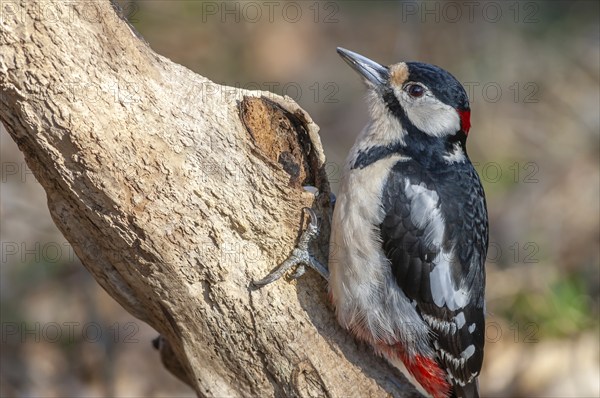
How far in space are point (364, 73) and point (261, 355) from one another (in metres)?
1.48

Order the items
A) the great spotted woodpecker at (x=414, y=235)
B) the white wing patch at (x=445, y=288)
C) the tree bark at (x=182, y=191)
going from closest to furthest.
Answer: the tree bark at (x=182, y=191) < the great spotted woodpecker at (x=414, y=235) < the white wing patch at (x=445, y=288)

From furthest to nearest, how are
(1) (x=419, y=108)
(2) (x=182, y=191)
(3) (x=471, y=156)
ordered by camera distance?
1. (3) (x=471, y=156)
2. (1) (x=419, y=108)
3. (2) (x=182, y=191)

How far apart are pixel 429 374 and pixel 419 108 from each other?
4.17 feet

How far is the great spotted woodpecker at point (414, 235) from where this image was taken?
3.43 metres

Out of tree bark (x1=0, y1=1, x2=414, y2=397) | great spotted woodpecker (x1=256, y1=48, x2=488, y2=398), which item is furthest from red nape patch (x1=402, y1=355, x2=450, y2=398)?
tree bark (x1=0, y1=1, x2=414, y2=397)

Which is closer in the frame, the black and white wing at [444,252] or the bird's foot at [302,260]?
the bird's foot at [302,260]

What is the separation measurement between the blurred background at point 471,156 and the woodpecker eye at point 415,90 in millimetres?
2363

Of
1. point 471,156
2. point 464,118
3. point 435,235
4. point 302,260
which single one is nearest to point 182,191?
point 302,260

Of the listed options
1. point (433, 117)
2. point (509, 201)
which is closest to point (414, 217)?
point (433, 117)

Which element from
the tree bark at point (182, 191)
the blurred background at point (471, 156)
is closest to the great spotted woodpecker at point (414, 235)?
the tree bark at point (182, 191)

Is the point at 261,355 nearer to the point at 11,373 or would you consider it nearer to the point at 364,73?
the point at 364,73

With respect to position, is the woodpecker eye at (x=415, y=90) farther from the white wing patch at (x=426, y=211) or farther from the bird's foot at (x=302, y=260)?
the bird's foot at (x=302, y=260)

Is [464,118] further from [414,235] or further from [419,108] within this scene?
[414,235]

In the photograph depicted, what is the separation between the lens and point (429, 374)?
374 cm
